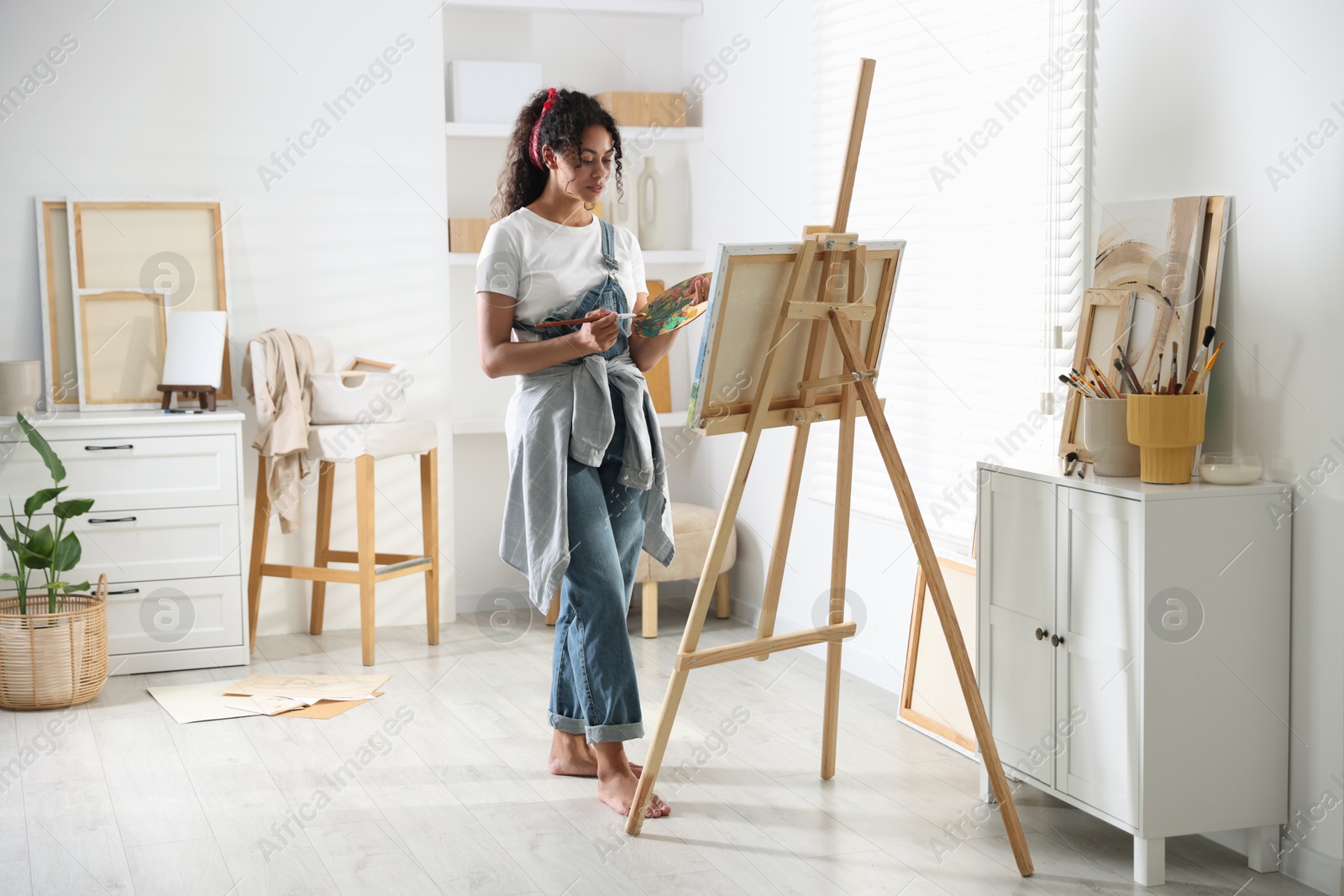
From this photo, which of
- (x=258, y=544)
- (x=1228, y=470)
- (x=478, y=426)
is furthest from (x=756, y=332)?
(x=258, y=544)

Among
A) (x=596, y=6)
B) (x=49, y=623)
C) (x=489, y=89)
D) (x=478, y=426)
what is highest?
(x=596, y=6)

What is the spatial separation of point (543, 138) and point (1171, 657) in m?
1.72

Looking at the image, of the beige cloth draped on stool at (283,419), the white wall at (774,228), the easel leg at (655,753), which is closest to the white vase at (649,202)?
the white wall at (774,228)

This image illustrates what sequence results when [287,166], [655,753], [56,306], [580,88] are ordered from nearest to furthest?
[655,753] < [56,306] < [287,166] < [580,88]

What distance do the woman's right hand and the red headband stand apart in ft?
1.35

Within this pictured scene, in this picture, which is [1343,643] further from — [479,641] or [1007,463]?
[479,641]

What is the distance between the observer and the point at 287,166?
179 inches

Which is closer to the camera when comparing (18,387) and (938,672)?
(938,672)

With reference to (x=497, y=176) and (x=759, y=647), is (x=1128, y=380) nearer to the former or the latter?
(x=759, y=647)

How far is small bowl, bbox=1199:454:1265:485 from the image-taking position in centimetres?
249

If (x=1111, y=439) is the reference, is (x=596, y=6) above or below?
above

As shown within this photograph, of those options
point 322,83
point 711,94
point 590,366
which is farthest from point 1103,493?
point 322,83

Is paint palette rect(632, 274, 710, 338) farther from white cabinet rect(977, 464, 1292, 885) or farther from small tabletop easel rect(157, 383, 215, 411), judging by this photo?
small tabletop easel rect(157, 383, 215, 411)

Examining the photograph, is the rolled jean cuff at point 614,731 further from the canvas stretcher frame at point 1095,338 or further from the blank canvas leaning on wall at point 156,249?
the blank canvas leaning on wall at point 156,249
